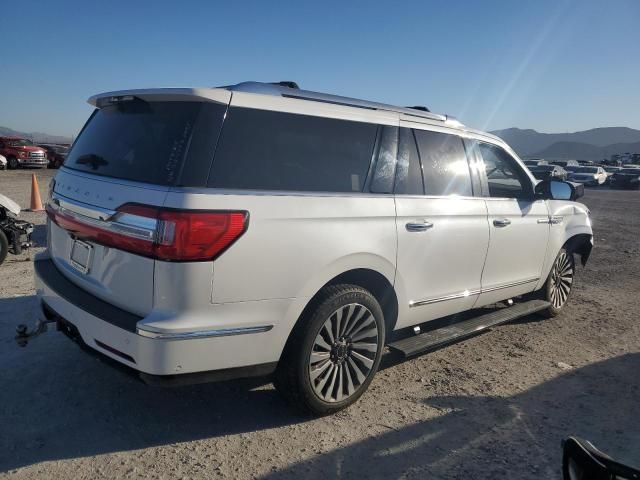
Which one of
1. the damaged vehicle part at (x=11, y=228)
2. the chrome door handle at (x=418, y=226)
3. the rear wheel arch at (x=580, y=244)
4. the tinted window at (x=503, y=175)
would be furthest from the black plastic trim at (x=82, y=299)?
the rear wheel arch at (x=580, y=244)

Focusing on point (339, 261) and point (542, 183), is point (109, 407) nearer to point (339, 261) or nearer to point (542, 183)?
point (339, 261)

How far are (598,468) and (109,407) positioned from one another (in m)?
2.80

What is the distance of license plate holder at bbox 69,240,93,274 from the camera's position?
3006mm

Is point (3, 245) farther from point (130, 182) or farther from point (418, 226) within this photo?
point (418, 226)

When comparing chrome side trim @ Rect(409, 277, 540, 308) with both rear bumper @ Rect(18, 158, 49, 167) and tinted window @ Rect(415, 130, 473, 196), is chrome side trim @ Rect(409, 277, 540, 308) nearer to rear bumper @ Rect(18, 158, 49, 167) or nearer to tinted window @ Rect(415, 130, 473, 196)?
tinted window @ Rect(415, 130, 473, 196)

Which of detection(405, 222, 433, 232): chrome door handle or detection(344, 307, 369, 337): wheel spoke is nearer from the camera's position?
detection(344, 307, 369, 337): wheel spoke

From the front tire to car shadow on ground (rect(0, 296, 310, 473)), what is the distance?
27 centimetres

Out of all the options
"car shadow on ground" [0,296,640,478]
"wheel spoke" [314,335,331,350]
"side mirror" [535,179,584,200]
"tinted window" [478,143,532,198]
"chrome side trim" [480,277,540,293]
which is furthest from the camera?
"side mirror" [535,179,584,200]

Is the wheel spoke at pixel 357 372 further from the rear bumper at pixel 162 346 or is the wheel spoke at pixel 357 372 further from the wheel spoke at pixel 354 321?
the rear bumper at pixel 162 346

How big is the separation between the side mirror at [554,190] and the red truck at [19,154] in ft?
99.1

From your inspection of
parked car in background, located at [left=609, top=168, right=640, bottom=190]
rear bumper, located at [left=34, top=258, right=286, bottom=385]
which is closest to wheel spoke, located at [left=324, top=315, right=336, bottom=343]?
rear bumper, located at [left=34, top=258, right=286, bottom=385]

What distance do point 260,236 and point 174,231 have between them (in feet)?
1.51

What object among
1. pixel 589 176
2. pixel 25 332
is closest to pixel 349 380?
pixel 25 332

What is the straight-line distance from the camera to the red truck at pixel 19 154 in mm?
28484
